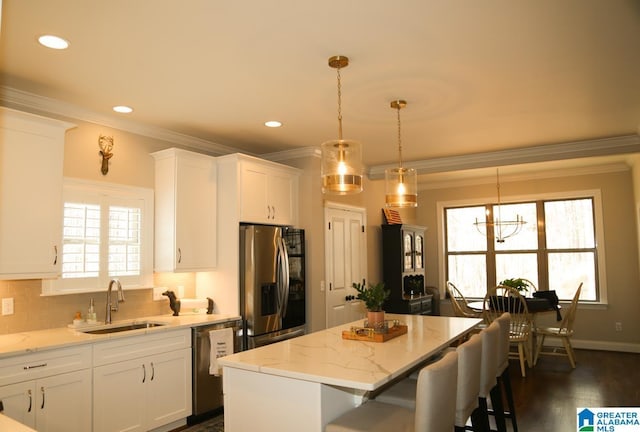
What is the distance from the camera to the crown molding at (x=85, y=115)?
3.36 meters

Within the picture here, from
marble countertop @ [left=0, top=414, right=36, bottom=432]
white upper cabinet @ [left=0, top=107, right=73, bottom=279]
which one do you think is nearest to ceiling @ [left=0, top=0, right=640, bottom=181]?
white upper cabinet @ [left=0, top=107, right=73, bottom=279]

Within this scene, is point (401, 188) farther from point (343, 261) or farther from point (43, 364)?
point (43, 364)

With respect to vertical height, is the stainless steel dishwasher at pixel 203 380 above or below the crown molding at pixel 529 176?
below

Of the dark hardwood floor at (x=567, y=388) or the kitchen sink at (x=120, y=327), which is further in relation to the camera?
the dark hardwood floor at (x=567, y=388)

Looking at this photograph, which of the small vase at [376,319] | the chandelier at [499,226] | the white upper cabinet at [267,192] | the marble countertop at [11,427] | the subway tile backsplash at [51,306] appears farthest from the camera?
the chandelier at [499,226]

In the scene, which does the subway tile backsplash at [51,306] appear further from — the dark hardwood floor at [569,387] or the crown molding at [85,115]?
the dark hardwood floor at [569,387]

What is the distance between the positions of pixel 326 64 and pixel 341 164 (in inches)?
26.2

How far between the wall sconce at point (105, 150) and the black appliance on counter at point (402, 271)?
3926 mm

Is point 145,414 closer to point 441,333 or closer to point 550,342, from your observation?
point 441,333

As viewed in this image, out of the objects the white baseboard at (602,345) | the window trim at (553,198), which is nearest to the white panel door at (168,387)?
the window trim at (553,198)

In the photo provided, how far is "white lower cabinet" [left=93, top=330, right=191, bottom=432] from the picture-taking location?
320 cm

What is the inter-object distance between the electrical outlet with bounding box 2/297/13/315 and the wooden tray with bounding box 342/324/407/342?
2364 millimetres

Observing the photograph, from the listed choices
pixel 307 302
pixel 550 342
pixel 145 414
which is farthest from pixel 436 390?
pixel 550 342

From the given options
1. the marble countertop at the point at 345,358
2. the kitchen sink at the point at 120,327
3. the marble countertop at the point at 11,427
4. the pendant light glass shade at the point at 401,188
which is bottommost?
the kitchen sink at the point at 120,327
